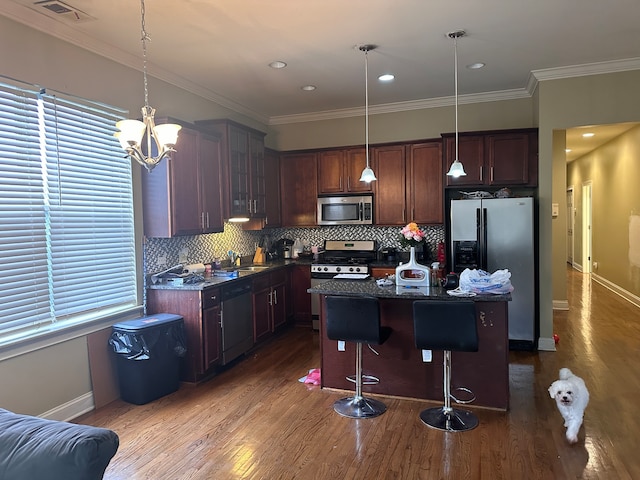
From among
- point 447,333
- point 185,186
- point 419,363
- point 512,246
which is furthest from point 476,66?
point 185,186

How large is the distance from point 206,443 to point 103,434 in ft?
5.16

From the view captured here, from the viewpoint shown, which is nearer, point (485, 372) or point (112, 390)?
point (485, 372)

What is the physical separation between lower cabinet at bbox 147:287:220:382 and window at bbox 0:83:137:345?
9.7 inches

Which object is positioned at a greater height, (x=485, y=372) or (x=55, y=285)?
(x=55, y=285)

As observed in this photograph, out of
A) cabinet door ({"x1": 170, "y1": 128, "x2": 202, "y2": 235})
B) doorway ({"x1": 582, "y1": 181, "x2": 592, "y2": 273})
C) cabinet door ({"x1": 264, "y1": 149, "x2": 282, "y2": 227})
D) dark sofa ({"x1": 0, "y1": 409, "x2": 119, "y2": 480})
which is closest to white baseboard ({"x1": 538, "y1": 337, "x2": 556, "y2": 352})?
cabinet door ({"x1": 264, "y1": 149, "x2": 282, "y2": 227})

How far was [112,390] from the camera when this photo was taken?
357cm

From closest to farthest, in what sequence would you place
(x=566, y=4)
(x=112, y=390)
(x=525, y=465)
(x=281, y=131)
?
(x=525, y=465) → (x=566, y=4) → (x=112, y=390) → (x=281, y=131)

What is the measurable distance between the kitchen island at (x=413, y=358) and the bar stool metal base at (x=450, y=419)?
0.71ft

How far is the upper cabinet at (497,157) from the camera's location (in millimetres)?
4844

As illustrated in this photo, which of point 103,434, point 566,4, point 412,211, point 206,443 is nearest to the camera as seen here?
point 103,434

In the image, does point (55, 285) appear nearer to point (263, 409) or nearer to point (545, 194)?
point (263, 409)

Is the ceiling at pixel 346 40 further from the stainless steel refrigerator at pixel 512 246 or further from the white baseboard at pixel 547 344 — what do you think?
the white baseboard at pixel 547 344

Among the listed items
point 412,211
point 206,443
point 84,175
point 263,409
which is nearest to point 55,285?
point 84,175

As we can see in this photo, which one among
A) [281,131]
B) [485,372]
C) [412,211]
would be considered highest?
[281,131]
